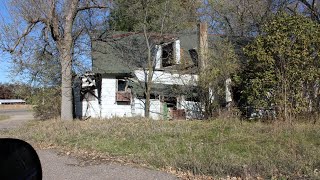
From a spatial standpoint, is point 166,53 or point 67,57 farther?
point 166,53

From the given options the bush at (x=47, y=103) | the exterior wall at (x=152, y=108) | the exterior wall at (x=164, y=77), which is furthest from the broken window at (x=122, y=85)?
the bush at (x=47, y=103)

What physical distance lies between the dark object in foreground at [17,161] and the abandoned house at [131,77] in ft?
73.7

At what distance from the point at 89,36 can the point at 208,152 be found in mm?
17462

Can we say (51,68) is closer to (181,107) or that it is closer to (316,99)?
(181,107)

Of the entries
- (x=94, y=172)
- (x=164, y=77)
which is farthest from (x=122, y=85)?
(x=94, y=172)

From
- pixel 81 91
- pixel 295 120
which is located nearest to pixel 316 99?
pixel 295 120

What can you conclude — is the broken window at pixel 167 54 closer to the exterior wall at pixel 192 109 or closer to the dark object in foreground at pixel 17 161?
the exterior wall at pixel 192 109

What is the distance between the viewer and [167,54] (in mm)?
27672

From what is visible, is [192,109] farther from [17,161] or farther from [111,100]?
[17,161]

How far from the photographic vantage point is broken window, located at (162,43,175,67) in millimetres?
26745

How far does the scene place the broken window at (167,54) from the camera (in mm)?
26745

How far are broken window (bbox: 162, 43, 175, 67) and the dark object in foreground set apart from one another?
23931mm

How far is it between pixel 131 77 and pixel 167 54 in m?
2.96

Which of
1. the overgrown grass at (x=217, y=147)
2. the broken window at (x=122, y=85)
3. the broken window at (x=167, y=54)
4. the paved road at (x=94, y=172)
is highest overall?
the broken window at (x=167, y=54)
